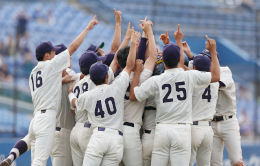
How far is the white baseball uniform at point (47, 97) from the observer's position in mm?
4781

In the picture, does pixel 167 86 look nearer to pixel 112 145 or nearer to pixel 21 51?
pixel 112 145

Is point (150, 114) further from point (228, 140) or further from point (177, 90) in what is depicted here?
point (228, 140)

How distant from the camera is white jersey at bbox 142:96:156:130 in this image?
188 inches

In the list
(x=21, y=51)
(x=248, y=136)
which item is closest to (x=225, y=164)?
(x=248, y=136)

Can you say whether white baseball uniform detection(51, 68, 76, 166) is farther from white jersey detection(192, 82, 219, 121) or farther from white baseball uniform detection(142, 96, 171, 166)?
white jersey detection(192, 82, 219, 121)

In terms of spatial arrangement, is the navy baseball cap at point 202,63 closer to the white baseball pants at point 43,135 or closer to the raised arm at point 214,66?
the raised arm at point 214,66

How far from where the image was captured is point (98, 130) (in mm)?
4441

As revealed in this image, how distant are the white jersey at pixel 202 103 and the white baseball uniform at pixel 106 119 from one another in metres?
0.98

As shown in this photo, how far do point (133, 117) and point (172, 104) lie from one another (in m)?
0.55

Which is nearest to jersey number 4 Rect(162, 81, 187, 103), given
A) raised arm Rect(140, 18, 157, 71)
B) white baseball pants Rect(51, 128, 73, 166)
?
raised arm Rect(140, 18, 157, 71)

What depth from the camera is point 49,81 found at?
4.94 m

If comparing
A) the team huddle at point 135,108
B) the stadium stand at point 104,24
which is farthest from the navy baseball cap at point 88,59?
the stadium stand at point 104,24

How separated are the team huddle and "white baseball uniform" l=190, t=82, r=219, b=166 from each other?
0.01 meters

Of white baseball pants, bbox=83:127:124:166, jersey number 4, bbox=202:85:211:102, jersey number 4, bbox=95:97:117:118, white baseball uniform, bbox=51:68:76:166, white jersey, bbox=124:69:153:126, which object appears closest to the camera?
white baseball pants, bbox=83:127:124:166
